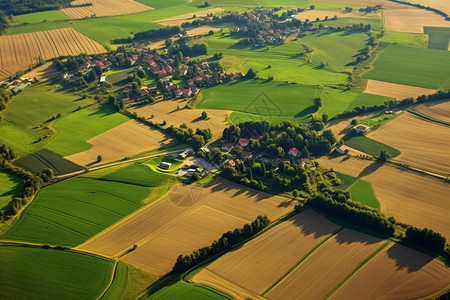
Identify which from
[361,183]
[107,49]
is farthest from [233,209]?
[107,49]

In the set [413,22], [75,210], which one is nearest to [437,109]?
[413,22]

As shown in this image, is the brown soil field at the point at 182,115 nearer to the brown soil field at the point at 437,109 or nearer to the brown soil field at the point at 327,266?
the brown soil field at the point at 327,266

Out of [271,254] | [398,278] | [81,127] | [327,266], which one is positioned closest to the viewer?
[398,278]

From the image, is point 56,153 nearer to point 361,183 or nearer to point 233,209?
point 233,209

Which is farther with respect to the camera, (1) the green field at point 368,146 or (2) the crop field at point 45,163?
(1) the green field at point 368,146

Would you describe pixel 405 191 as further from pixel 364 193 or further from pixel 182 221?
pixel 182 221

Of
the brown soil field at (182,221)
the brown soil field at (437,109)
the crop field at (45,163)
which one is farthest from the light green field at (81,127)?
the brown soil field at (437,109)
